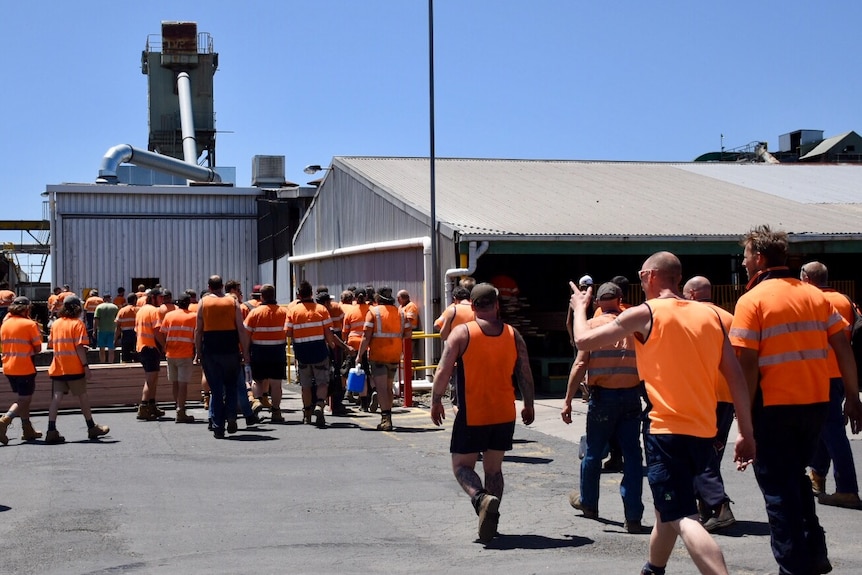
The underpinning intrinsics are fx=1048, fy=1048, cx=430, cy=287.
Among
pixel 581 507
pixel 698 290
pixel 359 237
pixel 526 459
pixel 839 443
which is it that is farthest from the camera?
pixel 359 237

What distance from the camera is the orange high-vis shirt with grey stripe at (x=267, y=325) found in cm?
1507

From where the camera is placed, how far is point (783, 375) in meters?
5.84

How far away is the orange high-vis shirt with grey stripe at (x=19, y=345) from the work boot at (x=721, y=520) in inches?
346

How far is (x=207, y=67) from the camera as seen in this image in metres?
53.2

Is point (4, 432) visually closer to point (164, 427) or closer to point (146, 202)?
point (164, 427)

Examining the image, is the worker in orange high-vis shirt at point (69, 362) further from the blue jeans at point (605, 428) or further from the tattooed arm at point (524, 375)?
the blue jeans at point (605, 428)

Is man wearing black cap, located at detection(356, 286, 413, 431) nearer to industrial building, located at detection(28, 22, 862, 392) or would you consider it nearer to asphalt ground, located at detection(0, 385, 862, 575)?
asphalt ground, located at detection(0, 385, 862, 575)

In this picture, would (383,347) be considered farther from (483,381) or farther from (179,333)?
(483,381)

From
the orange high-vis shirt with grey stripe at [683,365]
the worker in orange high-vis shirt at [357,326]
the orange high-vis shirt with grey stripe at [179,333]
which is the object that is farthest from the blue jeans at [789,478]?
the orange high-vis shirt with grey stripe at [179,333]

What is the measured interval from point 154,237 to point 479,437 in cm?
2832

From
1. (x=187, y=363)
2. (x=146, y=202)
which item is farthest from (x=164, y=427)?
(x=146, y=202)

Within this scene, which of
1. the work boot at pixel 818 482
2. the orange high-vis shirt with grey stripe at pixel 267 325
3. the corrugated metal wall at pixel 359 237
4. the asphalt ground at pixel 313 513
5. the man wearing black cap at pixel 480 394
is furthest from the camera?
the corrugated metal wall at pixel 359 237

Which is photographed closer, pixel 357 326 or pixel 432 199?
pixel 357 326

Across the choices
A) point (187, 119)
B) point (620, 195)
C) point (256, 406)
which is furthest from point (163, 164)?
point (256, 406)
